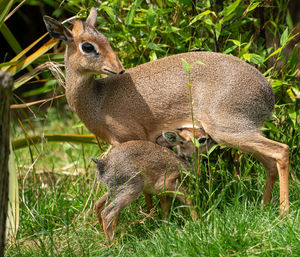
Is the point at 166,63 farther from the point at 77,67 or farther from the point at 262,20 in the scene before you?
the point at 262,20

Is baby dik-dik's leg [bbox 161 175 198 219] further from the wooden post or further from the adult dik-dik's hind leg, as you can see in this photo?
the wooden post

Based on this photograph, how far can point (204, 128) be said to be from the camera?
3809 millimetres

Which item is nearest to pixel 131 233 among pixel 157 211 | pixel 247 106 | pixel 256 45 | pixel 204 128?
pixel 157 211

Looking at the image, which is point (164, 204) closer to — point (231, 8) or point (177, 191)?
point (177, 191)

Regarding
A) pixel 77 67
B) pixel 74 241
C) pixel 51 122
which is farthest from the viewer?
pixel 51 122

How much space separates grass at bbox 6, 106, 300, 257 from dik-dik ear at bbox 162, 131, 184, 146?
0.29 metres

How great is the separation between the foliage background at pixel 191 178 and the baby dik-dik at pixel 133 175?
6.7 inches

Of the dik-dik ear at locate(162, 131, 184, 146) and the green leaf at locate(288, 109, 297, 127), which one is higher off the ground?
the dik-dik ear at locate(162, 131, 184, 146)

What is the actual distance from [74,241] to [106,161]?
2.00ft

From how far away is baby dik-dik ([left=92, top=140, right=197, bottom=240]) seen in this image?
3.61 metres

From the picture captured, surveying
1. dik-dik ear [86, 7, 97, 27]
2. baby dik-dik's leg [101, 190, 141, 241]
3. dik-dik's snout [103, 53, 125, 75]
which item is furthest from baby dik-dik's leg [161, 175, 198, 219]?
dik-dik ear [86, 7, 97, 27]

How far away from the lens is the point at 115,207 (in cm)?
360

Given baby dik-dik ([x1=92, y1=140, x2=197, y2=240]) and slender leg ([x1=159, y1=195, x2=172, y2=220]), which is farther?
slender leg ([x1=159, y1=195, x2=172, y2=220])

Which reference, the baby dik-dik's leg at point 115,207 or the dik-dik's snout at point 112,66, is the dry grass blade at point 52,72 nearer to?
the dik-dik's snout at point 112,66
